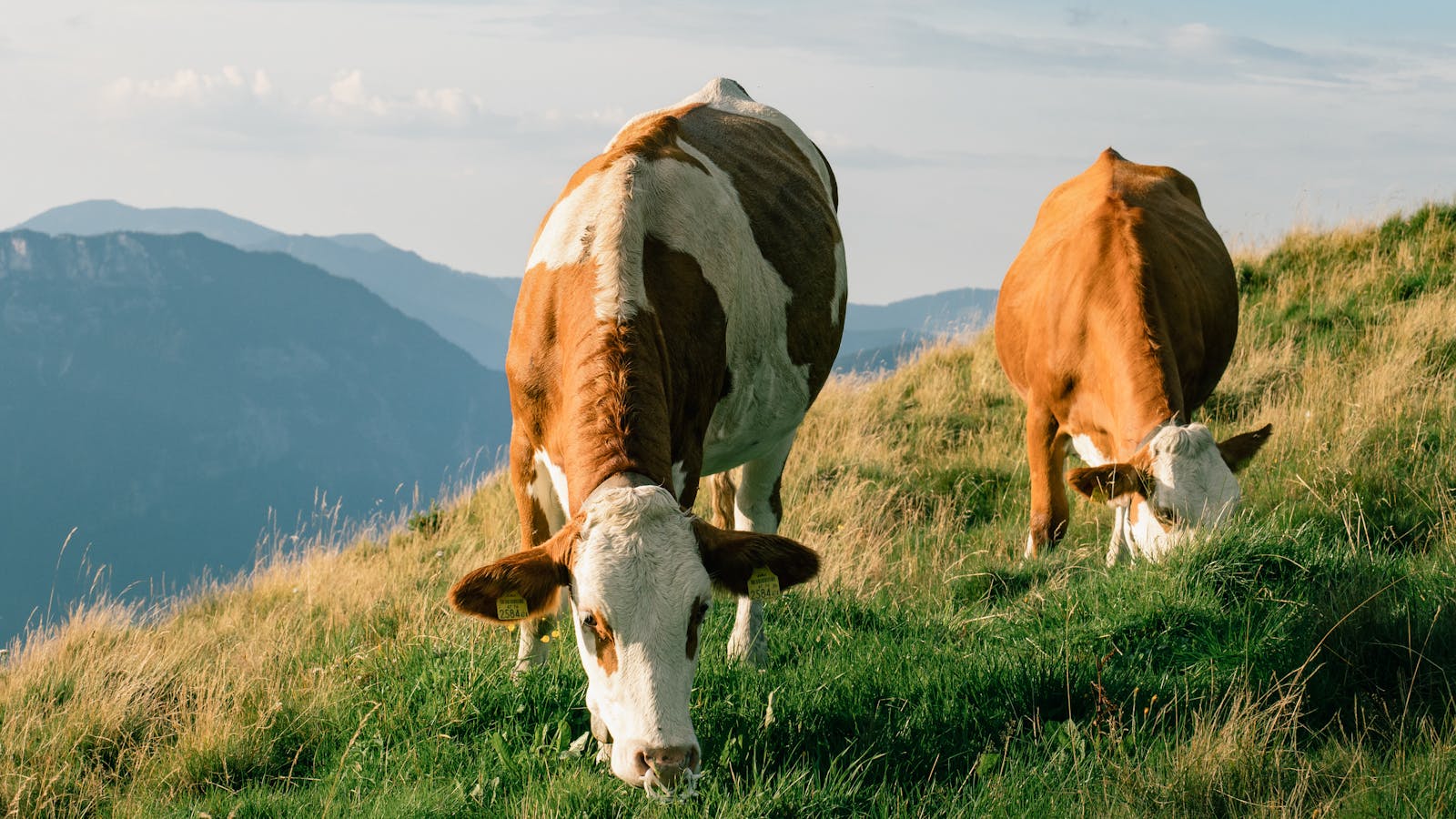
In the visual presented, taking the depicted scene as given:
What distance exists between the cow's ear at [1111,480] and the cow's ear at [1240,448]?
0.58 meters

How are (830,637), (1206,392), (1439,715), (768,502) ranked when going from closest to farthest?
(1439,715) → (830,637) → (768,502) → (1206,392)

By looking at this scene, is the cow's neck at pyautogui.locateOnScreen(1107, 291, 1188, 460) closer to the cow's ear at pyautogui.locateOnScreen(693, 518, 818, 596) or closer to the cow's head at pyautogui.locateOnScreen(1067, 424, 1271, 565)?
the cow's head at pyautogui.locateOnScreen(1067, 424, 1271, 565)

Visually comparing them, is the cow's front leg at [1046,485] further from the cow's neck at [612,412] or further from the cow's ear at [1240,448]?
the cow's neck at [612,412]

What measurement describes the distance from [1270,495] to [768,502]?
10.6ft

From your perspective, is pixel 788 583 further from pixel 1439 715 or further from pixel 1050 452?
pixel 1050 452

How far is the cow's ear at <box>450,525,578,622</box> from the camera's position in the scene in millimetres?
3891

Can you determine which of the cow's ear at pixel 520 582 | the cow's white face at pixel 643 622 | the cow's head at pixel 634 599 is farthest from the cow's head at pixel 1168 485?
the cow's ear at pixel 520 582

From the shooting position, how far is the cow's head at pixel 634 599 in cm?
374

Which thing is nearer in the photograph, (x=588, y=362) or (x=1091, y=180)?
(x=588, y=362)

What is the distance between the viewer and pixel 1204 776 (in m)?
4.05

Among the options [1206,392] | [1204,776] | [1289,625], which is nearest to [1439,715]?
[1289,625]

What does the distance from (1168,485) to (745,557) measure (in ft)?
9.79

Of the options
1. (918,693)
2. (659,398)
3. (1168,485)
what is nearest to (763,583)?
(659,398)

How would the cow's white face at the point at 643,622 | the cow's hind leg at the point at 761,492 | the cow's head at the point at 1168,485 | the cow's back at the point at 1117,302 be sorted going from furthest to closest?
1. the cow's back at the point at 1117,302
2. the cow's hind leg at the point at 761,492
3. the cow's head at the point at 1168,485
4. the cow's white face at the point at 643,622
